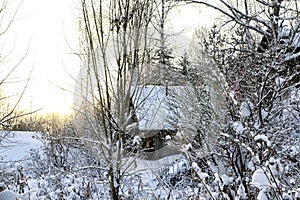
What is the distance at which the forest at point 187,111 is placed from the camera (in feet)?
9.75

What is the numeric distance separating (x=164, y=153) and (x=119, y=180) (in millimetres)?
9449

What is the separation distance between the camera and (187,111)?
34.2 feet

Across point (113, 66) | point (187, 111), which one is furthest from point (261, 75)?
point (187, 111)

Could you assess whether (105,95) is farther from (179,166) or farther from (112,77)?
(179,166)

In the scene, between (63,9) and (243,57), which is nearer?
(63,9)

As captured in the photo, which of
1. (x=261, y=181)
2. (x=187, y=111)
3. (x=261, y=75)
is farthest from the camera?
(x=187, y=111)

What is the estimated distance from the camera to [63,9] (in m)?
5.14

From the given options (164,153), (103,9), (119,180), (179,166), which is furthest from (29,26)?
(164,153)

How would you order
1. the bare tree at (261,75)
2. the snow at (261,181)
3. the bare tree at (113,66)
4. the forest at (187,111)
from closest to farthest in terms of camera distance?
1. the snow at (261,181)
2. the forest at (187,111)
3. the bare tree at (113,66)
4. the bare tree at (261,75)

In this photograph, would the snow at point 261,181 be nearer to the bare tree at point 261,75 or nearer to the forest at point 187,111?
the forest at point 187,111

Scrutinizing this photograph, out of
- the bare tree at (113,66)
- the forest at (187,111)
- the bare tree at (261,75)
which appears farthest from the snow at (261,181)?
the bare tree at (113,66)

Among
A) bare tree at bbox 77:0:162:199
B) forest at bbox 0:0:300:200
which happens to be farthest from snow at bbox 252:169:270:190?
bare tree at bbox 77:0:162:199

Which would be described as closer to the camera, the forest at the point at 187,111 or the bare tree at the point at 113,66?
the forest at the point at 187,111

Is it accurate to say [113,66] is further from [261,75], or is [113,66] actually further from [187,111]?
[187,111]
